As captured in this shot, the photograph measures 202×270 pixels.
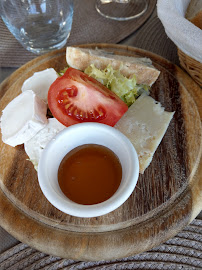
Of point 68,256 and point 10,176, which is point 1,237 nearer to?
point 10,176

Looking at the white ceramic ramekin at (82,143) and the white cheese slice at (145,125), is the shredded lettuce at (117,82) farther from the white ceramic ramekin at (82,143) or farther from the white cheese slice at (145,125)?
the white ceramic ramekin at (82,143)

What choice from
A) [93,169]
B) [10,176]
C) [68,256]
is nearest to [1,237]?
[10,176]

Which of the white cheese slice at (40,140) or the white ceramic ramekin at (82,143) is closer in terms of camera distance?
the white ceramic ramekin at (82,143)

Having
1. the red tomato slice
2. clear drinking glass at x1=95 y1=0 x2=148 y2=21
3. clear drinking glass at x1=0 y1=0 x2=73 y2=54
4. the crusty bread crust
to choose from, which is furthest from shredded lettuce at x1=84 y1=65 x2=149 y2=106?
clear drinking glass at x1=95 y1=0 x2=148 y2=21

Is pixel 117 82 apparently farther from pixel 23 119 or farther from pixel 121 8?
pixel 121 8

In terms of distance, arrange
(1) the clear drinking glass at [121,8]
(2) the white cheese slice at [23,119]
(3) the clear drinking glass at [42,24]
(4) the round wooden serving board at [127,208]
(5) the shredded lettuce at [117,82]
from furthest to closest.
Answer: (1) the clear drinking glass at [121,8], (3) the clear drinking glass at [42,24], (5) the shredded lettuce at [117,82], (2) the white cheese slice at [23,119], (4) the round wooden serving board at [127,208]

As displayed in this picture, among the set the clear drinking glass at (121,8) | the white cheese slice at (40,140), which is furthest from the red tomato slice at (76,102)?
the clear drinking glass at (121,8)
